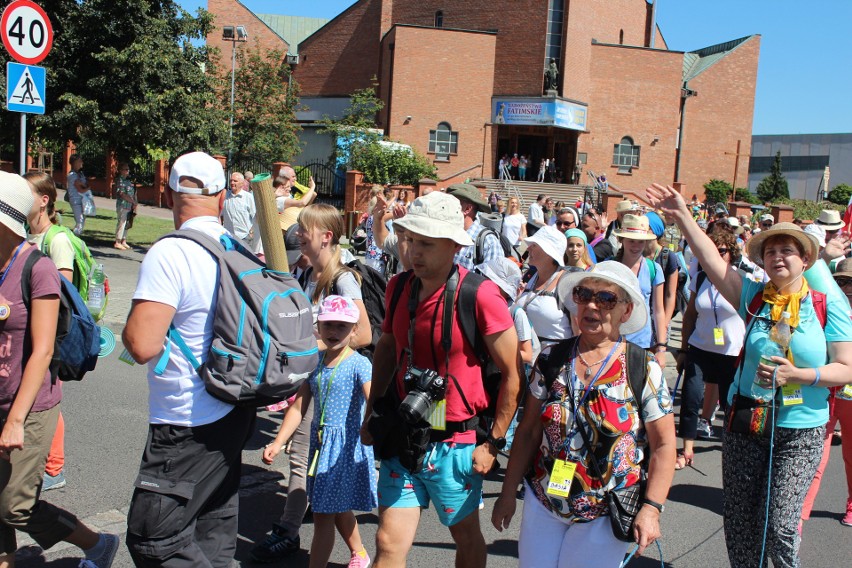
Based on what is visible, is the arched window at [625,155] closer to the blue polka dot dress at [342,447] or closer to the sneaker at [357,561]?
the blue polka dot dress at [342,447]

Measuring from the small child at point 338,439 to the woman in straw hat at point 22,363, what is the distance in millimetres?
1102

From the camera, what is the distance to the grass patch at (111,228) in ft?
61.8

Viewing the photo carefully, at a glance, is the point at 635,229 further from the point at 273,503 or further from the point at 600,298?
the point at 273,503

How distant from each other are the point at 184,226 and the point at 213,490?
3.46 ft

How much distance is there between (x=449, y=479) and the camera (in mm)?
3451

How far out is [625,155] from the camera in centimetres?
4578

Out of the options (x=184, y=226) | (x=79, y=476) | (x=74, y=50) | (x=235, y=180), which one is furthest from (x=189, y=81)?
(x=184, y=226)

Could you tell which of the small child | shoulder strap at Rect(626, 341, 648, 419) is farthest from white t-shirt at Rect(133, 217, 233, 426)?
shoulder strap at Rect(626, 341, 648, 419)

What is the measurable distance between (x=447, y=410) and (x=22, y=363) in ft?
6.23

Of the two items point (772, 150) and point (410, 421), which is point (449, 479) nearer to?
point (410, 421)

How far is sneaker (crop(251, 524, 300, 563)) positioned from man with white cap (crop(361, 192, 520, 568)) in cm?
126

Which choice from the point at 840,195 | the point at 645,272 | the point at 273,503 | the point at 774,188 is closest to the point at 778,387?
the point at 645,272

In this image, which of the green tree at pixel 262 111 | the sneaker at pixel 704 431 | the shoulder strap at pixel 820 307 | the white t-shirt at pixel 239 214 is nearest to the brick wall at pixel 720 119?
the green tree at pixel 262 111

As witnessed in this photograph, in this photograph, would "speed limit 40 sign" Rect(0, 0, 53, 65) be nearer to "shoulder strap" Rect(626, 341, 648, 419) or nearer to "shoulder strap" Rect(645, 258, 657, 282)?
"shoulder strap" Rect(645, 258, 657, 282)
